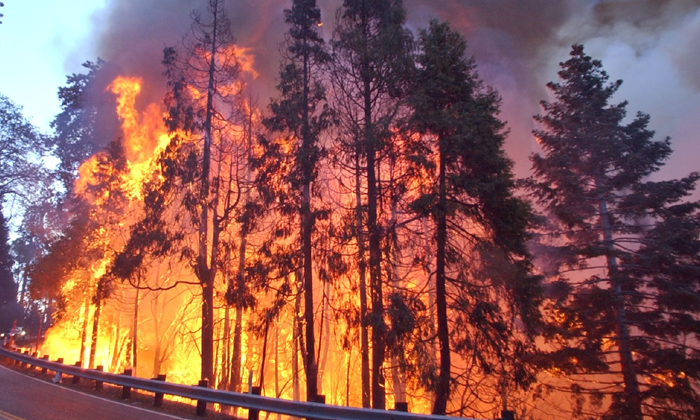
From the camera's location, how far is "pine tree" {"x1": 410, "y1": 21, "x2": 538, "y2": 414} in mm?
10992

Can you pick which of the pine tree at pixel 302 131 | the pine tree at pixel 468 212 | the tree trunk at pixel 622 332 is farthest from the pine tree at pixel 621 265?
the pine tree at pixel 302 131

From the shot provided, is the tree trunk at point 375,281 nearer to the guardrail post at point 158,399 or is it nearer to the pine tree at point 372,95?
the pine tree at point 372,95

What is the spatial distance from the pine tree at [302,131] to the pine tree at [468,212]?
14.0ft

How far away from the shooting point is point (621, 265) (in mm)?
15000

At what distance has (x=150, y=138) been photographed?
84.5 feet

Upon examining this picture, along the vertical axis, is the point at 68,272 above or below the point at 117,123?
below

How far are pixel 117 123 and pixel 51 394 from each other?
27.1m

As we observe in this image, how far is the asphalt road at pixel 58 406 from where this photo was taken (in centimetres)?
816

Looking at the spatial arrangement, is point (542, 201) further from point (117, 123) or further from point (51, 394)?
point (117, 123)

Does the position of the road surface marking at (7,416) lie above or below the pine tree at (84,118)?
below

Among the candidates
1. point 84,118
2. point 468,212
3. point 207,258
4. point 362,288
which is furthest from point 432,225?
point 84,118

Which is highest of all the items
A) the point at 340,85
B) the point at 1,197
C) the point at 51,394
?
the point at 340,85

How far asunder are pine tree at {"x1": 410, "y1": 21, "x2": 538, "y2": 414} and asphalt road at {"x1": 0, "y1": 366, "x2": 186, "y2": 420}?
7.11 metres

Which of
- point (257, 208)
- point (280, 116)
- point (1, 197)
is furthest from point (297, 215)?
point (1, 197)
